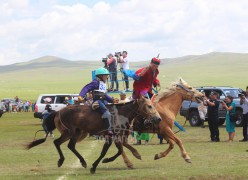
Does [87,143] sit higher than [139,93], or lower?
lower

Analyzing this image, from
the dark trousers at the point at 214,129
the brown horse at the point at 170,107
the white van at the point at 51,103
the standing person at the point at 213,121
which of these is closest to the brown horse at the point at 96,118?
the brown horse at the point at 170,107

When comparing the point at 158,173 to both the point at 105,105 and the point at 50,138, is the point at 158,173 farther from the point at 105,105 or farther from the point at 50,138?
the point at 50,138

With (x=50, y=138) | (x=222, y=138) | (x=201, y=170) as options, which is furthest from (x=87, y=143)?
(x=201, y=170)

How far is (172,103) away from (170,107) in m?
0.15

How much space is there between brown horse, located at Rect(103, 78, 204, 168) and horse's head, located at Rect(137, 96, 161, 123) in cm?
104

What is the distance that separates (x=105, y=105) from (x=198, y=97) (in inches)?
139

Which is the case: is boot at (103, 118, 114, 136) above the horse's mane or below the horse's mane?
below

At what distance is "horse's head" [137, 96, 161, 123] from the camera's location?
530 inches

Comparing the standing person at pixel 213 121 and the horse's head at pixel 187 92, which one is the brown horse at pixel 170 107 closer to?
the horse's head at pixel 187 92

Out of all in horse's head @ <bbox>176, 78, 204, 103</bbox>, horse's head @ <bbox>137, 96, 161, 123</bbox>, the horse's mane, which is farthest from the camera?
horse's head @ <bbox>176, 78, 204, 103</bbox>

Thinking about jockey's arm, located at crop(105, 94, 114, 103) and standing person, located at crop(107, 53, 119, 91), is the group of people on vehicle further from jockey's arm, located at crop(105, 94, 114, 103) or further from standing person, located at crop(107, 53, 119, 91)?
jockey's arm, located at crop(105, 94, 114, 103)

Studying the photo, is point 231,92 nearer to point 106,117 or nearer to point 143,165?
point 143,165

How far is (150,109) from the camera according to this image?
13516 mm

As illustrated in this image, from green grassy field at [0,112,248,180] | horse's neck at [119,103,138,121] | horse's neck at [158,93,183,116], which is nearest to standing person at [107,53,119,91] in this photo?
green grassy field at [0,112,248,180]
